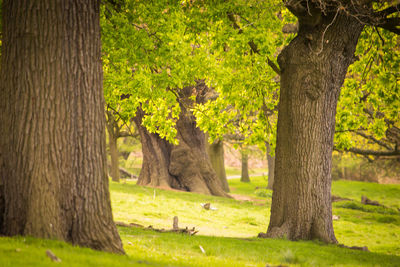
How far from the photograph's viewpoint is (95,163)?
5918mm

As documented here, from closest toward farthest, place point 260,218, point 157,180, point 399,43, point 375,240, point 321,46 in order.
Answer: point 321,46 → point 375,240 → point 399,43 → point 260,218 → point 157,180

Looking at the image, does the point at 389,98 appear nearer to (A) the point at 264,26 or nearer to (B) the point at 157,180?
(A) the point at 264,26

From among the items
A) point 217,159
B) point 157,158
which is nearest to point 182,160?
point 157,158

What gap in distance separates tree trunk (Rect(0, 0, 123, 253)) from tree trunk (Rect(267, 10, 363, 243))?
215 inches

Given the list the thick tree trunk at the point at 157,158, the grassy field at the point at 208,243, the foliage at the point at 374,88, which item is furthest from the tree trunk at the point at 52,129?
the thick tree trunk at the point at 157,158

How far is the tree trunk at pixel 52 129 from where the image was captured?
5.60 meters

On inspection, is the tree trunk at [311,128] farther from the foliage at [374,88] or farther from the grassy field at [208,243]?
the foliage at [374,88]

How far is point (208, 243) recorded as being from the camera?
8.44 m

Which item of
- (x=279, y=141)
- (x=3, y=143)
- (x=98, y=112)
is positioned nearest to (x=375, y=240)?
(x=279, y=141)

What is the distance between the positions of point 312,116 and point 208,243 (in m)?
4.25

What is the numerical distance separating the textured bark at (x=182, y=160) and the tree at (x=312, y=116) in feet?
45.2

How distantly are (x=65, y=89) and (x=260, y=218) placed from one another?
45.1 feet

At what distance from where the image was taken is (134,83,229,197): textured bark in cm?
2420

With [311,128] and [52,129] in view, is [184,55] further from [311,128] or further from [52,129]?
[52,129]
